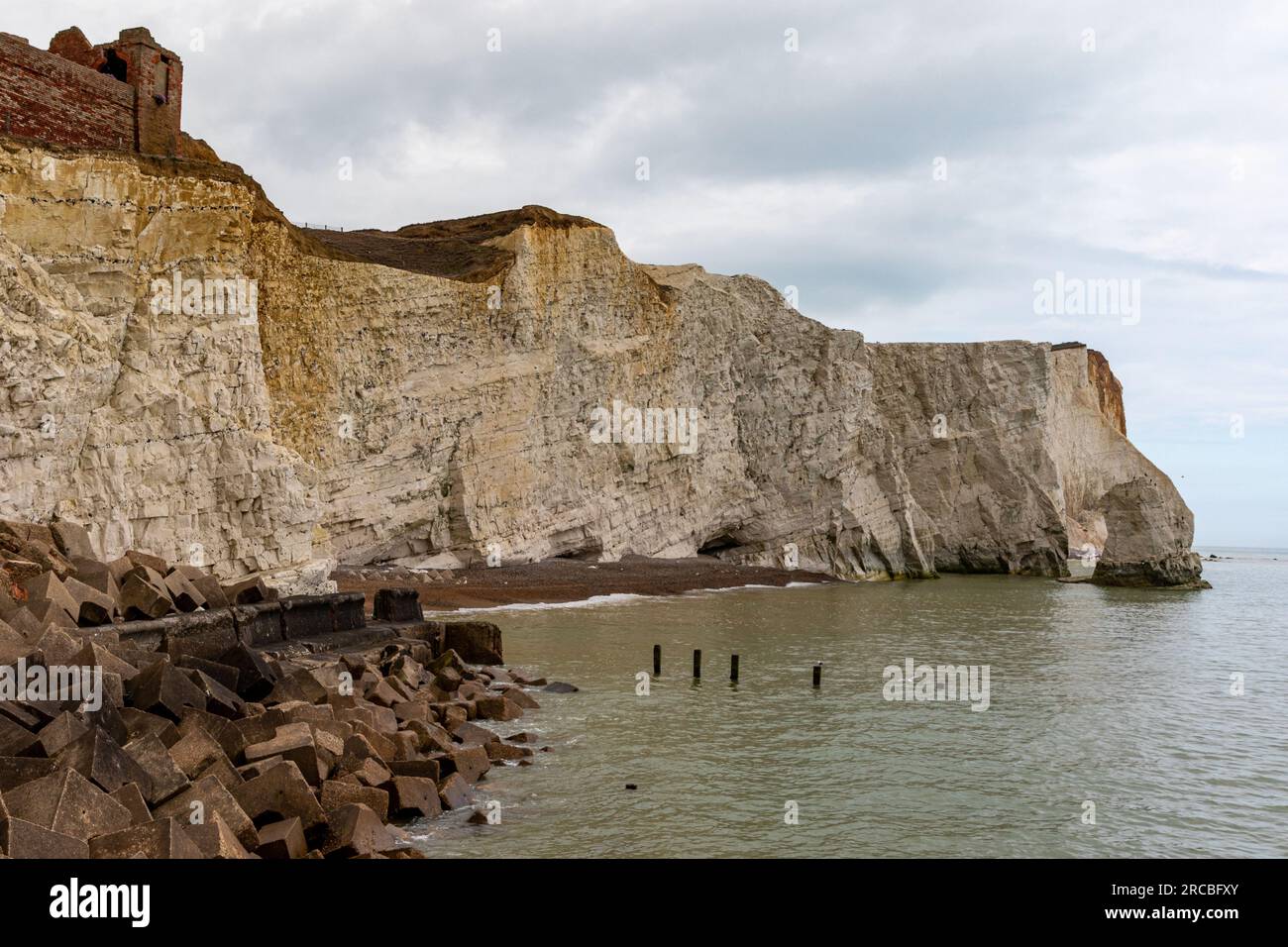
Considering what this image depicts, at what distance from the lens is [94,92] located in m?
20.5

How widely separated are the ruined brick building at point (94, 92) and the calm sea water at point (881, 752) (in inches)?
536

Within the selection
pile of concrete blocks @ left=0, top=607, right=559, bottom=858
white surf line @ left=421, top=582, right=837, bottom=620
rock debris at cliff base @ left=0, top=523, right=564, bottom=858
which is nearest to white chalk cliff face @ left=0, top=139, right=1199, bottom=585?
white surf line @ left=421, top=582, right=837, bottom=620

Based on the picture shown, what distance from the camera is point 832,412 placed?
5162cm

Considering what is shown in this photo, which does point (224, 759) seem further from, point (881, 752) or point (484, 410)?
point (484, 410)

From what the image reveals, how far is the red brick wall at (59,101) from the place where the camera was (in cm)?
1883

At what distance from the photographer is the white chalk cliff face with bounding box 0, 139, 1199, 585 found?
19484mm

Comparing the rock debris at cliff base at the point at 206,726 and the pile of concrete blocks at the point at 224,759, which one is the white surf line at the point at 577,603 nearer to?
the rock debris at cliff base at the point at 206,726

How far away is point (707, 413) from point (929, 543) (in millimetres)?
18007

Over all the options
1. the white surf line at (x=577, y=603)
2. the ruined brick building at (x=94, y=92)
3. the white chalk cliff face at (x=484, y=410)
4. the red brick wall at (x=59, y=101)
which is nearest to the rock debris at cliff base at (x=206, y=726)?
the white chalk cliff face at (x=484, y=410)

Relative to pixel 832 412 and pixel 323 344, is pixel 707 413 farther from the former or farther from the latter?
pixel 323 344

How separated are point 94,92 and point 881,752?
65.5 feet

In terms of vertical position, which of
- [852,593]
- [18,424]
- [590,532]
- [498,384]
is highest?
[498,384]
